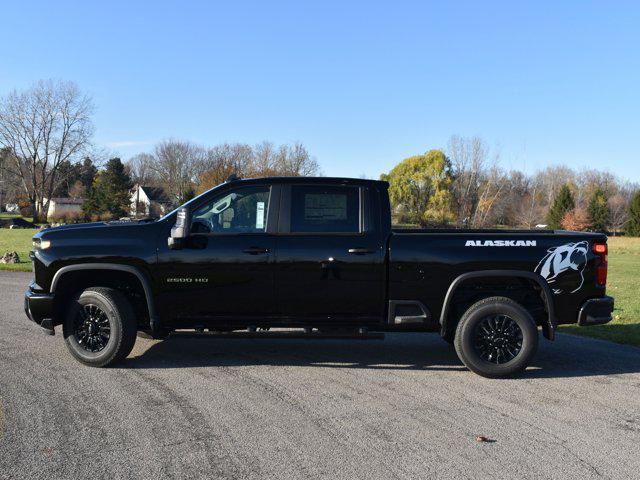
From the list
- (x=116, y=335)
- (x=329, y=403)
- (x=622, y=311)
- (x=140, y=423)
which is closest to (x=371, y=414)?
(x=329, y=403)

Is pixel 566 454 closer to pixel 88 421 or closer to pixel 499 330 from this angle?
pixel 499 330

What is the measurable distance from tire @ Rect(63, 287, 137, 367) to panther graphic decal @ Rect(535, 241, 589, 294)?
446cm

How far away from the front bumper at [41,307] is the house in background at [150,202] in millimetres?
80186

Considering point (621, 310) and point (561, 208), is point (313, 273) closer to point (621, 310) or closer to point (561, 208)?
point (621, 310)

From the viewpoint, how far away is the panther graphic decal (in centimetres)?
615

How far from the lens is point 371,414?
16.1 ft

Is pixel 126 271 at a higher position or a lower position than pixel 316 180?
lower

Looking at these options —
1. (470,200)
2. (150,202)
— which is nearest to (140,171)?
(150,202)

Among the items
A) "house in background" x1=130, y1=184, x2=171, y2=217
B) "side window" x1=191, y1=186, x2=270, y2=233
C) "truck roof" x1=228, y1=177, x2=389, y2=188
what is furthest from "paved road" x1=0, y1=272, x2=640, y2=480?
"house in background" x1=130, y1=184, x2=171, y2=217

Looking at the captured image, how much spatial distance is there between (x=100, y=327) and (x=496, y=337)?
170 inches

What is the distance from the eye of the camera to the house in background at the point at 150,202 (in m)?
89.2

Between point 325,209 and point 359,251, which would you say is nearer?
point 359,251

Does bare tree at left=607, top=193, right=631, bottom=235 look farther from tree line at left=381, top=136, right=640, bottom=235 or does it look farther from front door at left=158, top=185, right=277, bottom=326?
front door at left=158, top=185, right=277, bottom=326

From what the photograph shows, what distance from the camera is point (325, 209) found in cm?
640
